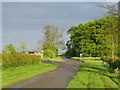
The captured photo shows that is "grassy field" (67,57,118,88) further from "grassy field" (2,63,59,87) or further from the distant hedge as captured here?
the distant hedge

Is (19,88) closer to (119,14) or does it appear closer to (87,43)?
(119,14)

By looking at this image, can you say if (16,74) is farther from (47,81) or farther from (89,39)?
(89,39)

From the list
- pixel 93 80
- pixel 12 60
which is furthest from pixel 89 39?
pixel 93 80

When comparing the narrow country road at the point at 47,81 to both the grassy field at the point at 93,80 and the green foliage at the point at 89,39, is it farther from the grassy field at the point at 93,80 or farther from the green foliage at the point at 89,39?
the green foliage at the point at 89,39

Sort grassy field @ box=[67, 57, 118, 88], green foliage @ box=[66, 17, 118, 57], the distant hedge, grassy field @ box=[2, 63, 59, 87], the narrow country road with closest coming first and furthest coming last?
the narrow country road → grassy field @ box=[67, 57, 118, 88] → grassy field @ box=[2, 63, 59, 87] → the distant hedge → green foliage @ box=[66, 17, 118, 57]

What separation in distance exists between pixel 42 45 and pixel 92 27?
1889cm

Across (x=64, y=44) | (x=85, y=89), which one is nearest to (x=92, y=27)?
(x=64, y=44)

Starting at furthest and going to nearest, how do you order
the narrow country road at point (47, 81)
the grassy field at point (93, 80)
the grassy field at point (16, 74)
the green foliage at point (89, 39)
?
the green foliage at point (89, 39), the grassy field at point (16, 74), the grassy field at point (93, 80), the narrow country road at point (47, 81)

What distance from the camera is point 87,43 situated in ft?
231

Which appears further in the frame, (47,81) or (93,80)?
(93,80)

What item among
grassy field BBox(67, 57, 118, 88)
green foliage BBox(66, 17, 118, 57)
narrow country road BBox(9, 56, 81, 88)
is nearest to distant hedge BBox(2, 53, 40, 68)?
narrow country road BBox(9, 56, 81, 88)

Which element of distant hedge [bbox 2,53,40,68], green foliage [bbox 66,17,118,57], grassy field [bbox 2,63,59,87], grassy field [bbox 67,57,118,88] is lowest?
grassy field [bbox 67,57,118,88]

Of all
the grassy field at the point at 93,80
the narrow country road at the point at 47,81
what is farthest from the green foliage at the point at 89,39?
the narrow country road at the point at 47,81

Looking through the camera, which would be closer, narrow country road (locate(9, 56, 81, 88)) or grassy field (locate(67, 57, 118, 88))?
narrow country road (locate(9, 56, 81, 88))
